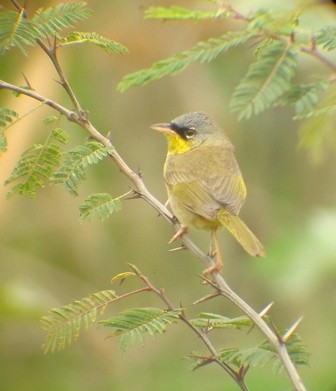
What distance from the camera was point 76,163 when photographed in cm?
248

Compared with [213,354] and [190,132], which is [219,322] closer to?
[213,354]

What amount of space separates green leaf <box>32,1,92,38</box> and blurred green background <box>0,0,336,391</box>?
2.44 m

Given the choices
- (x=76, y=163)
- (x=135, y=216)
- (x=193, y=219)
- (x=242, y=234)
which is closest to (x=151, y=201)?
(x=76, y=163)

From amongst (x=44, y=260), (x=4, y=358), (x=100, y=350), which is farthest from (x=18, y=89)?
(x=44, y=260)

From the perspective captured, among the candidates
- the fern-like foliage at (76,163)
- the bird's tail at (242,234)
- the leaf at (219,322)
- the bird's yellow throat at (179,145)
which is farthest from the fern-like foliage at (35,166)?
the bird's yellow throat at (179,145)

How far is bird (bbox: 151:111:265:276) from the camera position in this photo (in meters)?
3.92

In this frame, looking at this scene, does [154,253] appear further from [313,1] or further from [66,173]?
[313,1]

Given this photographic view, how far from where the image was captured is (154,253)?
7641mm

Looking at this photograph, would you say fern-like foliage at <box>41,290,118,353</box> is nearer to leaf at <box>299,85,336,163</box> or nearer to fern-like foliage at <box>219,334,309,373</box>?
fern-like foliage at <box>219,334,309,373</box>

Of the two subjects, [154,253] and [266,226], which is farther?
[154,253]

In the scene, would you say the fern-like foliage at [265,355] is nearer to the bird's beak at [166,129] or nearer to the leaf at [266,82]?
the leaf at [266,82]

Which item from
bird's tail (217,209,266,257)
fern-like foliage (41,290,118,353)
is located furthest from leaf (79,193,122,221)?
bird's tail (217,209,266,257)

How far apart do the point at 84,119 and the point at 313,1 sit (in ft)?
2.64

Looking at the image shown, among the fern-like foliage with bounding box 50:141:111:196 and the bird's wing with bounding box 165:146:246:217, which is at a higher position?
the bird's wing with bounding box 165:146:246:217
